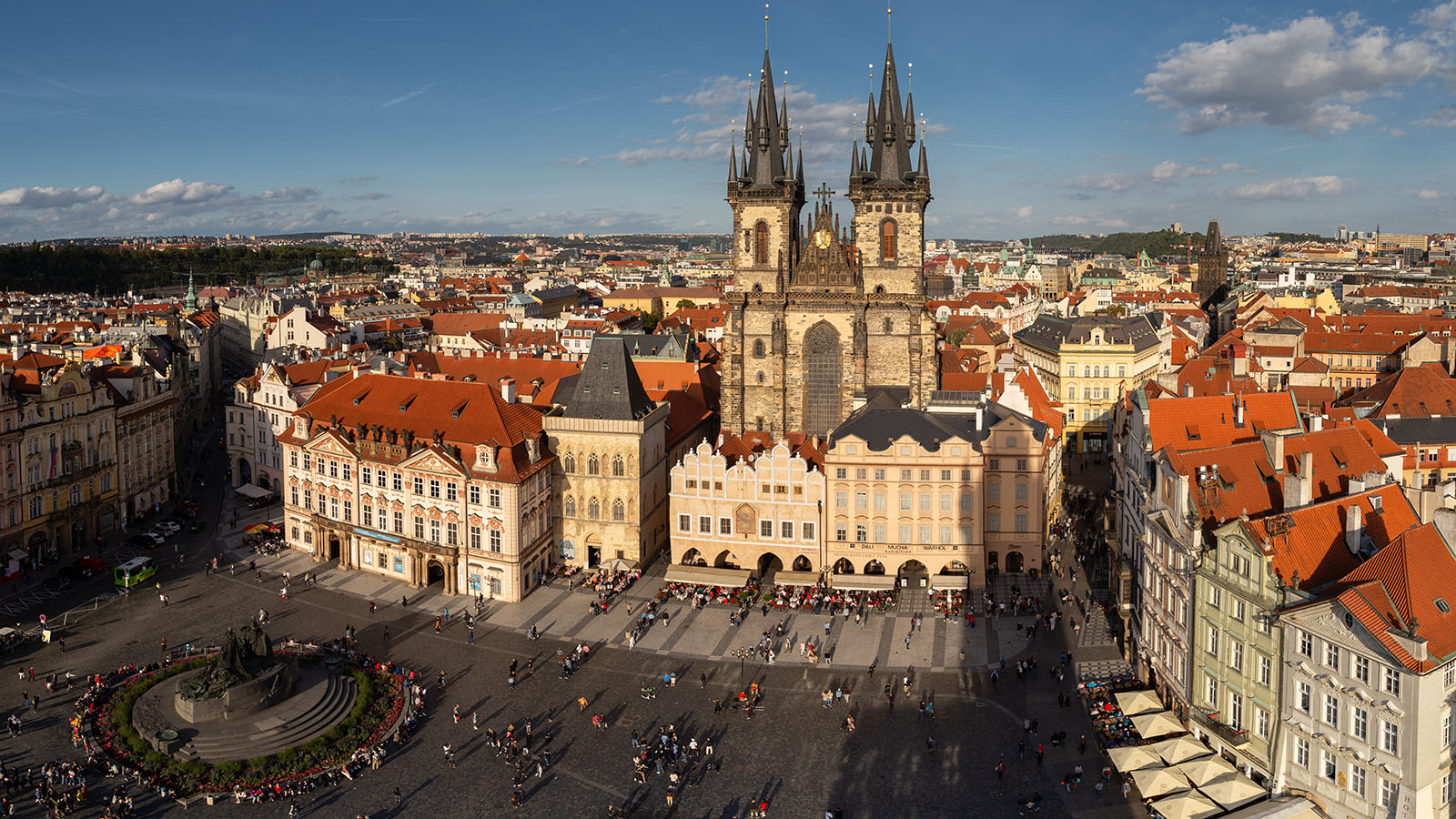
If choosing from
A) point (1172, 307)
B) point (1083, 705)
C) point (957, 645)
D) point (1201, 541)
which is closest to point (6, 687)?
point (957, 645)

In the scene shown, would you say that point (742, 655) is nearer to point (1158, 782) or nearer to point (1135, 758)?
point (1135, 758)

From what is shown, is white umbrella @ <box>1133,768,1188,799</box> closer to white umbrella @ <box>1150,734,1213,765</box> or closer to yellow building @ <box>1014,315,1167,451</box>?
white umbrella @ <box>1150,734,1213,765</box>

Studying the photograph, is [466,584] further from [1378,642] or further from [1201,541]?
[1378,642]

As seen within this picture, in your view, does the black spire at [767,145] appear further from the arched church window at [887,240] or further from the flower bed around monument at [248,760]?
the flower bed around monument at [248,760]

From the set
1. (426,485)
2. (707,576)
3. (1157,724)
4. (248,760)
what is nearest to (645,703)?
(707,576)

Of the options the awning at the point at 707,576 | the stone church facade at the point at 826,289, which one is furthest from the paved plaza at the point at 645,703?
the stone church facade at the point at 826,289

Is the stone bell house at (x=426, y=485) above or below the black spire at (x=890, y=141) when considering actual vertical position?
below

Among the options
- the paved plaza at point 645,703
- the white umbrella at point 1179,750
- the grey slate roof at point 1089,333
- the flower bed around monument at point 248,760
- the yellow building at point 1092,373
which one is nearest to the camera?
the white umbrella at point 1179,750
